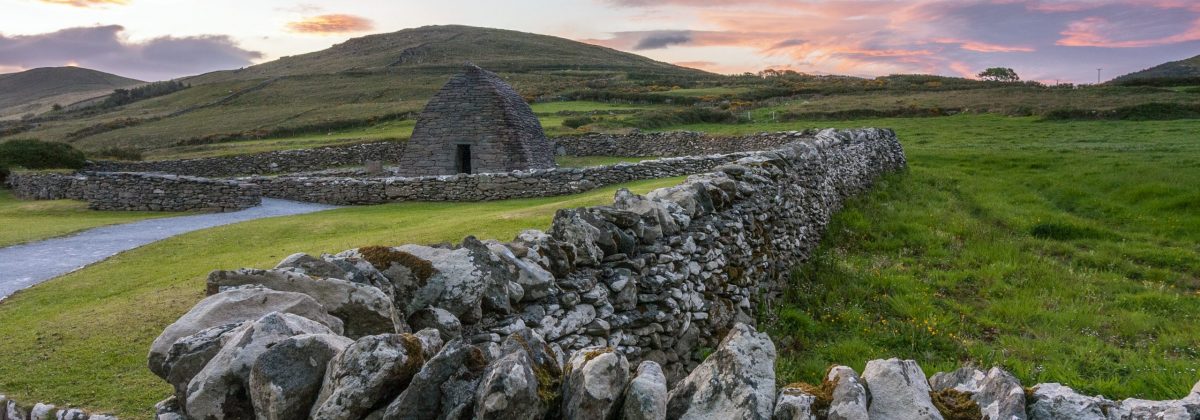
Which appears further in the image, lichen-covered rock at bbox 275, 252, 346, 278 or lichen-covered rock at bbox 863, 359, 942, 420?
lichen-covered rock at bbox 275, 252, 346, 278

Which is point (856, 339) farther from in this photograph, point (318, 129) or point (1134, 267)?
point (318, 129)

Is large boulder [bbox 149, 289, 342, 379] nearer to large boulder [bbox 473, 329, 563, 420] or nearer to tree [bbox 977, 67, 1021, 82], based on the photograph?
large boulder [bbox 473, 329, 563, 420]

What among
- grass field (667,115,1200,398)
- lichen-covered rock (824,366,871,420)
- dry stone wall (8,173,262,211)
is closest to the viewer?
lichen-covered rock (824,366,871,420)

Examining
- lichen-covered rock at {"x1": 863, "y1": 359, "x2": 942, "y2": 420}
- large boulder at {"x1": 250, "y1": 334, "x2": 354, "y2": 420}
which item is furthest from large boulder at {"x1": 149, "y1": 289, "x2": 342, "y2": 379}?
lichen-covered rock at {"x1": 863, "y1": 359, "x2": 942, "y2": 420}

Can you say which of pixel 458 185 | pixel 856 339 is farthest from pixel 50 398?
pixel 458 185

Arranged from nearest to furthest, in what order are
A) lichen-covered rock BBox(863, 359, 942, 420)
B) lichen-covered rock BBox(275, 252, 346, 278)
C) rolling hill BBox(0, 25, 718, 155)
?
lichen-covered rock BBox(863, 359, 942, 420) → lichen-covered rock BBox(275, 252, 346, 278) → rolling hill BBox(0, 25, 718, 155)

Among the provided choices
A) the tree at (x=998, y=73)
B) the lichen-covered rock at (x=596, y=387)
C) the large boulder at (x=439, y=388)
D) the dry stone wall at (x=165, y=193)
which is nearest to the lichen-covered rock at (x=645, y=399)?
the lichen-covered rock at (x=596, y=387)

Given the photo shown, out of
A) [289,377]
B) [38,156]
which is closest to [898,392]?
[289,377]

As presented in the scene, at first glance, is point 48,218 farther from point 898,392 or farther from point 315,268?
point 898,392

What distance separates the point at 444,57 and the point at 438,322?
159578mm

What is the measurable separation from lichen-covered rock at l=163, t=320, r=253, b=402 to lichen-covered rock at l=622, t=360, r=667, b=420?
2008 millimetres

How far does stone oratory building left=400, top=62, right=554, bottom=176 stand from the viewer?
2707 cm

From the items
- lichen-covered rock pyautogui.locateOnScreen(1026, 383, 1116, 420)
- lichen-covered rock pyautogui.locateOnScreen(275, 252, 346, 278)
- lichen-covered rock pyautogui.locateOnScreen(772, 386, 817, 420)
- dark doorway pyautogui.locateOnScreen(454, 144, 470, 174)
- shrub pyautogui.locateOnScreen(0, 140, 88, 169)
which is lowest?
lichen-covered rock pyautogui.locateOnScreen(1026, 383, 1116, 420)

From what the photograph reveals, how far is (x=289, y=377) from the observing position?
9.92ft
